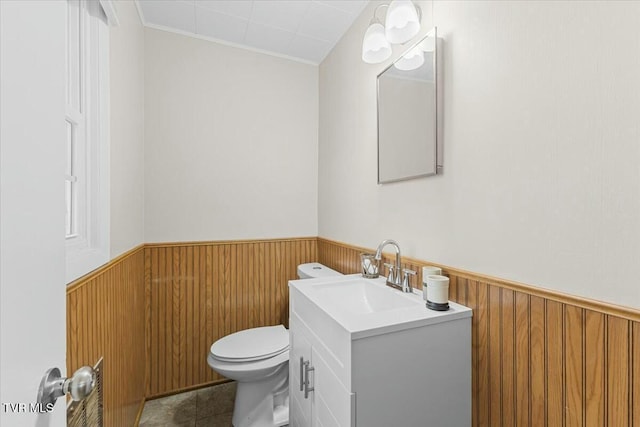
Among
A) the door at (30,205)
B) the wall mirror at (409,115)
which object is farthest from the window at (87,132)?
the wall mirror at (409,115)

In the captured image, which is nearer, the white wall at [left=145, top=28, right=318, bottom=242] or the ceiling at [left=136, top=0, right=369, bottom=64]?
the ceiling at [left=136, top=0, right=369, bottom=64]

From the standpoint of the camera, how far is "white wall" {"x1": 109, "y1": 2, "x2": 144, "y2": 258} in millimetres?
1287

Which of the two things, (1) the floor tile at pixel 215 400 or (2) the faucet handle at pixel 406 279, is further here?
(1) the floor tile at pixel 215 400

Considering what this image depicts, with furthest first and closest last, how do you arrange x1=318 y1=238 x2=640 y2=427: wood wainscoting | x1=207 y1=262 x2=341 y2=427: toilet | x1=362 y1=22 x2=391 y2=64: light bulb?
1. x1=207 y1=262 x2=341 y2=427: toilet
2. x1=362 y1=22 x2=391 y2=64: light bulb
3. x1=318 y1=238 x2=640 y2=427: wood wainscoting

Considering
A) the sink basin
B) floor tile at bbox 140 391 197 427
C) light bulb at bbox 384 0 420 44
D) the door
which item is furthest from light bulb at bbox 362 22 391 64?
floor tile at bbox 140 391 197 427

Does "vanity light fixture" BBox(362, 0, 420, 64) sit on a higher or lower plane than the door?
higher

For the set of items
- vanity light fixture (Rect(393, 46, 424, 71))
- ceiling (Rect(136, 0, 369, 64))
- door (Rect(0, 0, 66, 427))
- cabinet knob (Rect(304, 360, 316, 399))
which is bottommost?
cabinet knob (Rect(304, 360, 316, 399))

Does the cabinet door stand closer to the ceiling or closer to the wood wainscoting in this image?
the wood wainscoting

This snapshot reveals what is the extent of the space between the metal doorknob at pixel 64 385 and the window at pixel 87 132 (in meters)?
0.68

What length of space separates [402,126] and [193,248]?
1.59m

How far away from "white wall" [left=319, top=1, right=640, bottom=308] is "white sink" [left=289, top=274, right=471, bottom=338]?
0.69ft

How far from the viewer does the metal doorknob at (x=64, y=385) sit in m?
0.46

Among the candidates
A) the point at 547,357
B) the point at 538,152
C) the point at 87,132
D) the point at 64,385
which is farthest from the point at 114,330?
the point at 538,152

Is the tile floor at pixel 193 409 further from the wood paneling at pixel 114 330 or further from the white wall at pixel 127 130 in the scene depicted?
the white wall at pixel 127 130
